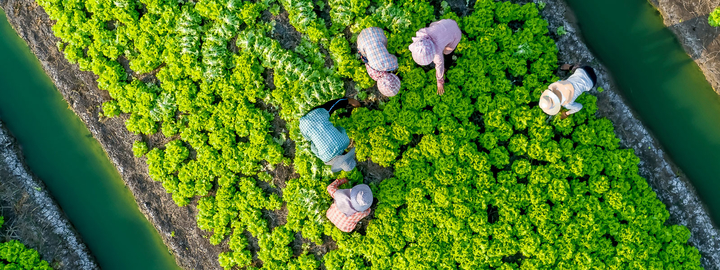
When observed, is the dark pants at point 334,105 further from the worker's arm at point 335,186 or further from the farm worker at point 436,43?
the farm worker at point 436,43

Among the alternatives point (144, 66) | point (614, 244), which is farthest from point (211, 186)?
point (614, 244)

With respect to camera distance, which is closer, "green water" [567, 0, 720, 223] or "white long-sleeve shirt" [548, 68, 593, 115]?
"white long-sleeve shirt" [548, 68, 593, 115]

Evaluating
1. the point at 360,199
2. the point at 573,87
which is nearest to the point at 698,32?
the point at 573,87

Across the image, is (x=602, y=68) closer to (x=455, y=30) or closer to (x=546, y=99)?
(x=546, y=99)

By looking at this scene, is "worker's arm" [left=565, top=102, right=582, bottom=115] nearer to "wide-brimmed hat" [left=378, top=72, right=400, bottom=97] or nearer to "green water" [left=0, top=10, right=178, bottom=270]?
"wide-brimmed hat" [left=378, top=72, right=400, bottom=97]

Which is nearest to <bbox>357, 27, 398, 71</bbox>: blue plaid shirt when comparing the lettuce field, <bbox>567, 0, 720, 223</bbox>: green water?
the lettuce field

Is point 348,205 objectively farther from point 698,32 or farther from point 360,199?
point 698,32
